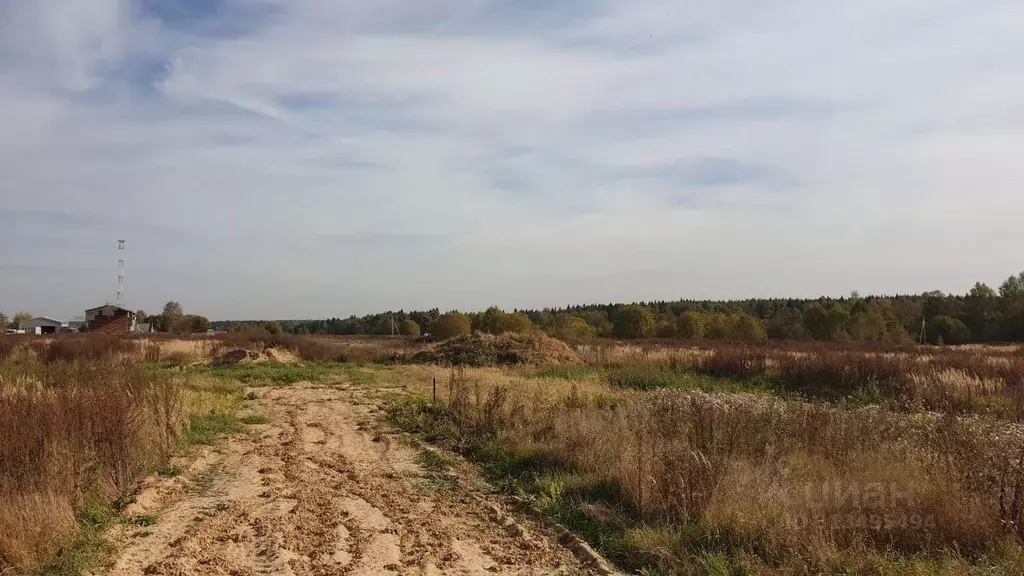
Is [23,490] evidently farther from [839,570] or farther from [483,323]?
[483,323]

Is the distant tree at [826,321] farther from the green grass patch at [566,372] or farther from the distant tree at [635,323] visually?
the green grass patch at [566,372]

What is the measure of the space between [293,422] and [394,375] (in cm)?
1172

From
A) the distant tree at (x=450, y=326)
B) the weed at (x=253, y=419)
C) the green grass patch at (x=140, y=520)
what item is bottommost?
the weed at (x=253, y=419)

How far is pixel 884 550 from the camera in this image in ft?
19.0

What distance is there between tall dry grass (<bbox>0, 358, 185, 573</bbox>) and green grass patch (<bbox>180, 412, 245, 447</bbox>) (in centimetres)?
79

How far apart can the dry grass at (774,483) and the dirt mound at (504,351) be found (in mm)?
21268

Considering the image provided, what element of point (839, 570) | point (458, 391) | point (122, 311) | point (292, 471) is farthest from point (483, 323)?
point (839, 570)

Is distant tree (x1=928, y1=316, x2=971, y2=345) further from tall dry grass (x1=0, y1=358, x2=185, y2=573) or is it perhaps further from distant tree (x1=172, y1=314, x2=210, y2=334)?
distant tree (x1=172, y1=314, x2=210, y2=334)

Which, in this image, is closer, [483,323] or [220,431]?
[220,431]

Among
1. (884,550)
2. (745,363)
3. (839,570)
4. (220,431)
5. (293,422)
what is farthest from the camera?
(745,363)

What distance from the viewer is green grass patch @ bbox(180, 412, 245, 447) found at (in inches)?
459

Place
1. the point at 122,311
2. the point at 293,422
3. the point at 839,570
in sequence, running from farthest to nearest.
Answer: the point at 122,311 → the point at 293,422 → the point at 839,570

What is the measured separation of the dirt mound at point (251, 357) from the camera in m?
31.3

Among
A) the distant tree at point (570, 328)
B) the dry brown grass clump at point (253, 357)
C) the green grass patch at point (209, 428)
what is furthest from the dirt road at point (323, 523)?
the distant tree at point (570, 328)
